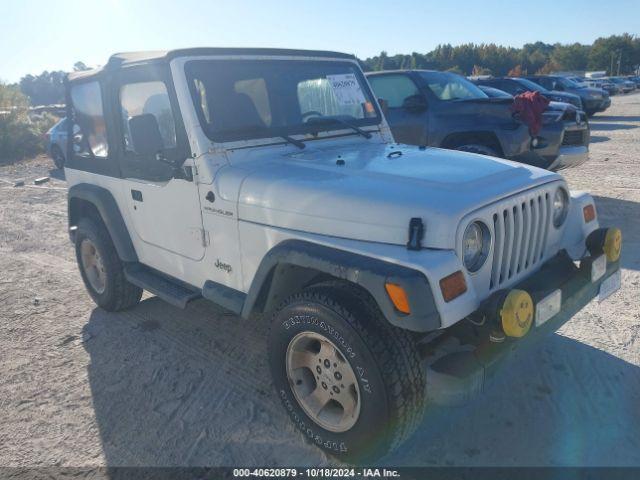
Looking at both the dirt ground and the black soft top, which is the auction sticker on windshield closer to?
the black soft top

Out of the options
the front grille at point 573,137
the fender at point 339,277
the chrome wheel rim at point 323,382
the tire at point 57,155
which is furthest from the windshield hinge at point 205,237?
the tire at point 57,155

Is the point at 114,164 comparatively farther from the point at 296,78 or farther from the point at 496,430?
the point at 496,430

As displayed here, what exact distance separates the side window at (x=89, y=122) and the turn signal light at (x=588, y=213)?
3.51 meters

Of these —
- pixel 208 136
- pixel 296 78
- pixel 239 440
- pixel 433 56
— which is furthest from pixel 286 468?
pixel 433 56

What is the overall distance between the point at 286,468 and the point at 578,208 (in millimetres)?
2282

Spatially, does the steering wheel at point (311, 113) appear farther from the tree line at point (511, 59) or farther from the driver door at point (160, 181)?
the tree line at point (511, 59)

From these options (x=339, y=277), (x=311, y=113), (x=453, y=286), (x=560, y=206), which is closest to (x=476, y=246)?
(x=453, y=286)

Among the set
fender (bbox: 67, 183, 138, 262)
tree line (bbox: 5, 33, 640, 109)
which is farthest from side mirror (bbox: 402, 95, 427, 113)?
tree line (bbox: 5, 33, 640, 109)

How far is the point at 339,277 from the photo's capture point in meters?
2.37

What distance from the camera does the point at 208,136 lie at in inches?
123

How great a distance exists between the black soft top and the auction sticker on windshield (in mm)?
195

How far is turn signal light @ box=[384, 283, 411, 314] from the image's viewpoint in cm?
212

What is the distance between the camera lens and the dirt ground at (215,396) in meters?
2.76

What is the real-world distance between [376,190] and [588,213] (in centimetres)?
155
